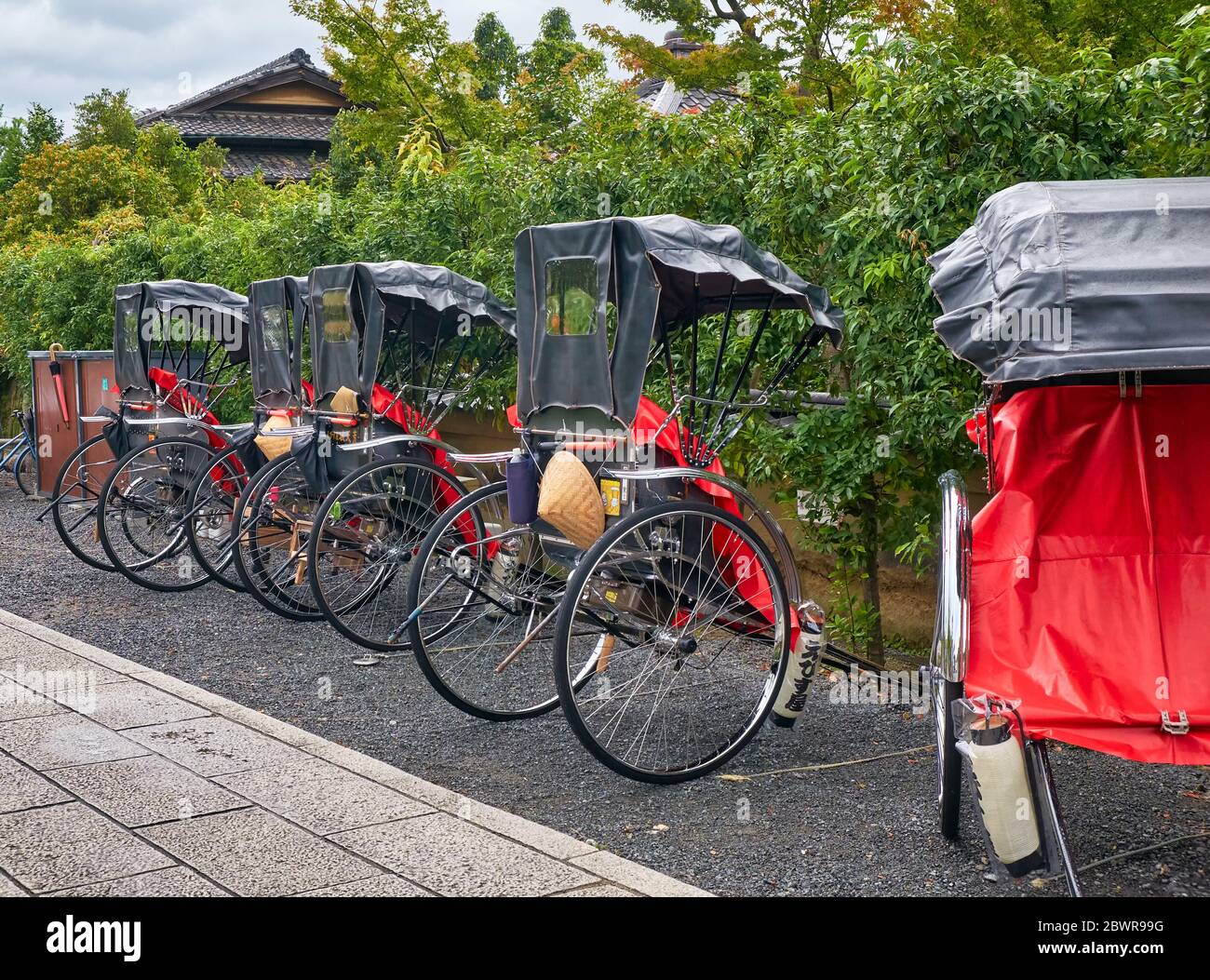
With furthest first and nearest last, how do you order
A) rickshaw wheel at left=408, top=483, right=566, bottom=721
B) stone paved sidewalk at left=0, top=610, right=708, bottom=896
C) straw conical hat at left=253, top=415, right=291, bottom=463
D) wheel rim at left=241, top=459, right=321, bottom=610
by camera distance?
straw conical hat at left=253, top=415, right=291, bottom=463, wheel rim at left=241, top=459, right=321, bottom=610, rickshaw wheel at left=408, top=483, right=566, bottom=721, stone paved sidewalk at left=0, top=610, right=708, bottom=896

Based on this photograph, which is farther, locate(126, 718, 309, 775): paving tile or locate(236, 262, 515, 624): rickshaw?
locate(236, 262, 515, 624): rickshaw

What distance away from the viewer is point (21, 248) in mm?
19875

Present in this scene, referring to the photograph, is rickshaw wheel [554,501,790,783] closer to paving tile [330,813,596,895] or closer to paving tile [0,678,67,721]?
paving tile [330,813,596,895]

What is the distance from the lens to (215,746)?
197 inches

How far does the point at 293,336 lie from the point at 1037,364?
5.61 m

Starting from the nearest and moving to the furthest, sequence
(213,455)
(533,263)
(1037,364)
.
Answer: (1037,364) → (533,263) → (213,455)

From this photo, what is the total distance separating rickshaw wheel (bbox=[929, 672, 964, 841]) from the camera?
12.4 feet

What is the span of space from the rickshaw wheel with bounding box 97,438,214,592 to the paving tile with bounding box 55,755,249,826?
395cm

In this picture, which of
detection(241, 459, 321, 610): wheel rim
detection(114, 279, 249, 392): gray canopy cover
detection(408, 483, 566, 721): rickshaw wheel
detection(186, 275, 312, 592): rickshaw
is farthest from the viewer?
detection(114, 279, 249, 392): gray canopy cover

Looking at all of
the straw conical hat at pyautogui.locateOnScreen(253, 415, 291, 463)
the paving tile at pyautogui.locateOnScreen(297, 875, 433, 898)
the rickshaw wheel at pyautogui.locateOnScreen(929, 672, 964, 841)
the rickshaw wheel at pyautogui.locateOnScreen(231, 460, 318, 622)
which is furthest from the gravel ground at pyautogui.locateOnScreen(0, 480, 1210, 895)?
the straw conical hat at pyautogui.locateOnScreen(253, 415, 291, 463)

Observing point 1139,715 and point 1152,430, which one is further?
point 1152,430

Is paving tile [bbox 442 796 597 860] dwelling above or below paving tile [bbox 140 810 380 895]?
below

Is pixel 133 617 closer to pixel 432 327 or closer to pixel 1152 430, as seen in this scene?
pixel 432 327

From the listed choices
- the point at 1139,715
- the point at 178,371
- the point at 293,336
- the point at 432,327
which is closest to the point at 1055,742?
the point at 1139,715
